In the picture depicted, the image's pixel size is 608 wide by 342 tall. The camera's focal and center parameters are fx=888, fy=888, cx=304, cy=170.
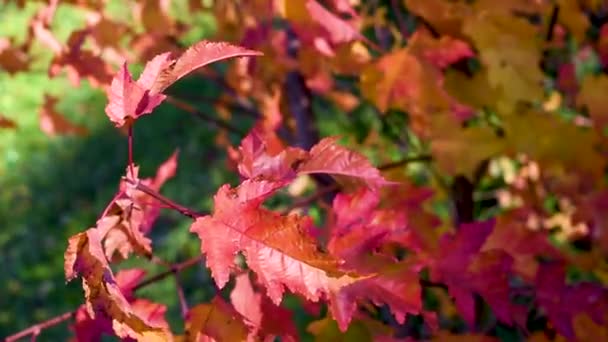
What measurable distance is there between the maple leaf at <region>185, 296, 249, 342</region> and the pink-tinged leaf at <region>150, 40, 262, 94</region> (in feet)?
0.88

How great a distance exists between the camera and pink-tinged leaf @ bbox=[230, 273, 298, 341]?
1.00 meters

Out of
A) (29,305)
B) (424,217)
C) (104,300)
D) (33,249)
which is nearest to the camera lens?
(104,300)

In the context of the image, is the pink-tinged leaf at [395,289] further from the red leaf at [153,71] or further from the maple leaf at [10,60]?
the maple leaf at [10,60]

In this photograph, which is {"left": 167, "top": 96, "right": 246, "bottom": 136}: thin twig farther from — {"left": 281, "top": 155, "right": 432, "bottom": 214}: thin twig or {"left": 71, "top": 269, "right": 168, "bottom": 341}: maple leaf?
{"left": 71, "top": 269, "right": 168, "bottom": 341}: maple leaf

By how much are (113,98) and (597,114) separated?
1.01 m

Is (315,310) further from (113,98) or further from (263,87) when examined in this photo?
(263,87)

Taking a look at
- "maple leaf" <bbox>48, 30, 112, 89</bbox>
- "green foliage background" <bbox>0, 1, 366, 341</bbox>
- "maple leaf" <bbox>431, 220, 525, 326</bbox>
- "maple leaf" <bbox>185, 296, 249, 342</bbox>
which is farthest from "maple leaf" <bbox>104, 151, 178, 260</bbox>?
"green foliage background" <bbox>0, 1, 366, 341</bbox>

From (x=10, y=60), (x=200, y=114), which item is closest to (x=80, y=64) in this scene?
(x=10, y=60)

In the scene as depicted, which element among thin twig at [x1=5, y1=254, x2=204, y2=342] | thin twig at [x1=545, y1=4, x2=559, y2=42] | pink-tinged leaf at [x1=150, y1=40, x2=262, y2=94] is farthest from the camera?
thin twig at [x1=545, y1=4, x2=559, y2=42]

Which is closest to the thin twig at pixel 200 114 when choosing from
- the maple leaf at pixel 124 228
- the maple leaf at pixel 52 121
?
the maple leaf at pixel 52 121

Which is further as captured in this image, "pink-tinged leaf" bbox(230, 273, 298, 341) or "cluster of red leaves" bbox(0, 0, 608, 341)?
"pink-tinged leaf" bbox(230, 273, 298, 341)

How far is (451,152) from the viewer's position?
1605mm

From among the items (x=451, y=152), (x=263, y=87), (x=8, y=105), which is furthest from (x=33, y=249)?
(x=451, y=152)

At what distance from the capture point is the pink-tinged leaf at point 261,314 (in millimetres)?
1005
